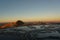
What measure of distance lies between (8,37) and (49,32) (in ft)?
2.77

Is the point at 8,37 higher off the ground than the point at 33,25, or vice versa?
the point at 33,25

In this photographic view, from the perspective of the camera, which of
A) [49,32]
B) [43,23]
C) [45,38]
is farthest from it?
[43,23]

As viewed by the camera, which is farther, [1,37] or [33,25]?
[33,25]

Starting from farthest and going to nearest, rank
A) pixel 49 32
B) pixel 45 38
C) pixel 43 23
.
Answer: pixel 43 23 → pixel 49 32 → pixel 45 38

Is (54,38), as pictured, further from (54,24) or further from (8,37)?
(8,37)

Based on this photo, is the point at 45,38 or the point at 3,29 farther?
the point at 3,29

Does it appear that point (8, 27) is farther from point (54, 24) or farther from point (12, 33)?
point (54, 24)

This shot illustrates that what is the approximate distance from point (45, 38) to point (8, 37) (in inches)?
28.6

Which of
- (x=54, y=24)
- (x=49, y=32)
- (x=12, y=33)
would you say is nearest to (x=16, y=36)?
(x=12, y=33)

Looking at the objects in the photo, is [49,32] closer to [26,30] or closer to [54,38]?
[54,38]

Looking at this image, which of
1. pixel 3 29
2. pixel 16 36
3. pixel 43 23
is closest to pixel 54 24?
pixel 43 23

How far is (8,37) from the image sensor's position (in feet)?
8.82

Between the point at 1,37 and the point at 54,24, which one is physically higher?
the point at 54,24

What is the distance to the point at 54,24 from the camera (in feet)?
10.0
